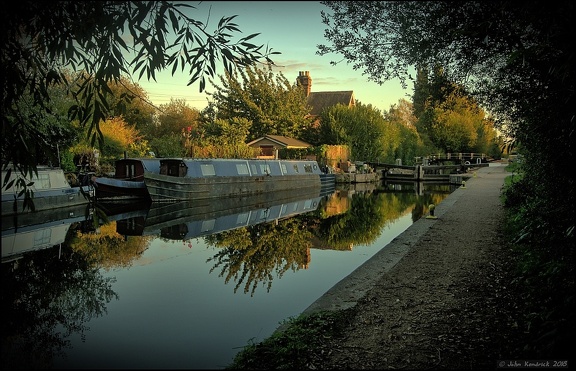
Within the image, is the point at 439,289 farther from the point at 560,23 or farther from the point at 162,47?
the point at 162,47

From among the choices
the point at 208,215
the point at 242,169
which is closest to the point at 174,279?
the point at 208,215

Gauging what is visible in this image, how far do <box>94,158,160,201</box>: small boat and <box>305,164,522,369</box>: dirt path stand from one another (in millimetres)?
14220

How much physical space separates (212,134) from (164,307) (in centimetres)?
2995

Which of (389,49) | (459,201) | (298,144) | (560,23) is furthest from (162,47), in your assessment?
(298,144)

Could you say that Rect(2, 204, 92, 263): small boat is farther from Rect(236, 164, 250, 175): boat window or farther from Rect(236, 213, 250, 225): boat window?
Rect(236, 164, 250, 175): boat window

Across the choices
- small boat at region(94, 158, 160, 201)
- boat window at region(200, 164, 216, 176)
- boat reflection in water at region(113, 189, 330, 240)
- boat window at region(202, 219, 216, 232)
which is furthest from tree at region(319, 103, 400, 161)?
boat window at region(202, 219, 216, 232)

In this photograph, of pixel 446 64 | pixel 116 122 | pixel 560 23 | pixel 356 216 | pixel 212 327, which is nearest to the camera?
pixel 560 23

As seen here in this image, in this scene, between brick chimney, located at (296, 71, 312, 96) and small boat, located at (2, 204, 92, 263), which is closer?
small boat, located at (2, 204, 92, 263)

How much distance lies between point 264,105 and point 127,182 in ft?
66.0

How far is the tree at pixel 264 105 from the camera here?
1475 inches

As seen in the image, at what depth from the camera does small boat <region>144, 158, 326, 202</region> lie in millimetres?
19438

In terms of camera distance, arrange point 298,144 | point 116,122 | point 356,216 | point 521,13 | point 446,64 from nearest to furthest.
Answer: point 521,13 < point 446,64 < point 356,216 < point 116,122 < point 298,144

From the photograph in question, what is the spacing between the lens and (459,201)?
1638 cm

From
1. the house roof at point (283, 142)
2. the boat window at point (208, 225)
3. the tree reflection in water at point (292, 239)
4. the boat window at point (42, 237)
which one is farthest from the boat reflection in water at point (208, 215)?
the house roof at point (283, 142)
